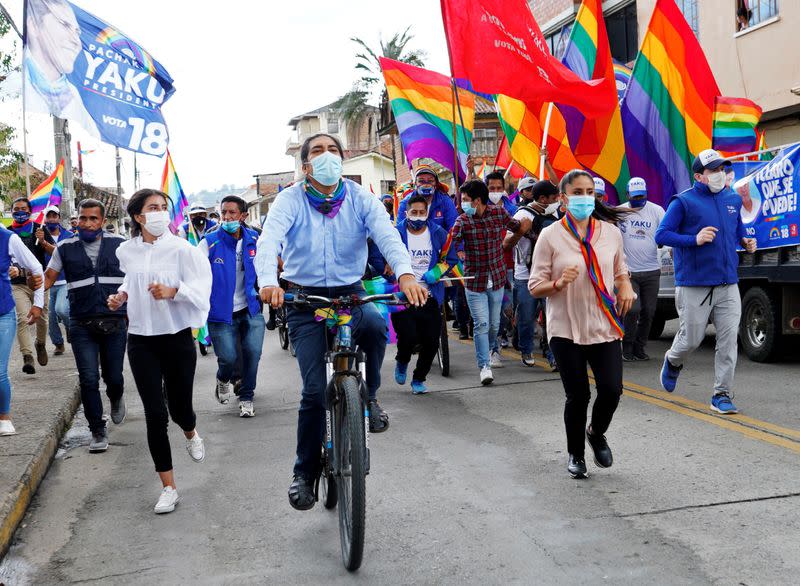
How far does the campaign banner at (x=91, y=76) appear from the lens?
37.4ft

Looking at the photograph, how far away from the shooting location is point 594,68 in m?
11.6

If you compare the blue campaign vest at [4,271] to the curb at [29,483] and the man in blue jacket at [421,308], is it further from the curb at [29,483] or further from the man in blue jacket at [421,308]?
the man in blue jacket at [421,308]

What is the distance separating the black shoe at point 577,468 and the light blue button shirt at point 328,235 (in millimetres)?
1782

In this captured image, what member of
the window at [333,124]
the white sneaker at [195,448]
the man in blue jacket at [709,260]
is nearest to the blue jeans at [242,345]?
the white sneaker at [195,448]

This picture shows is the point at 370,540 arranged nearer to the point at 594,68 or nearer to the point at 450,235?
the point at 450,235

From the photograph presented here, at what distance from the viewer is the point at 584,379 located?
538cm

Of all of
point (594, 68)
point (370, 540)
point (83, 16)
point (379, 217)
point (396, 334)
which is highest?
point (83, 16)

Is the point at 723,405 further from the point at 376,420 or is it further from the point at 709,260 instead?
the point at 376,420

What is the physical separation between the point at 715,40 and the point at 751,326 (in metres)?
12.1

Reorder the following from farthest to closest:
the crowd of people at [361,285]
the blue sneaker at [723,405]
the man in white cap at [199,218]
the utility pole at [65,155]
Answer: the utility pole at [65,155], the man in white cap at [199,218], the blue sneaker at [723,405], the crowd of people at [361,285]

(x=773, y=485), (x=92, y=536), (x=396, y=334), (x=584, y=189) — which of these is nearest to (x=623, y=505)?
(x=773, y=485)

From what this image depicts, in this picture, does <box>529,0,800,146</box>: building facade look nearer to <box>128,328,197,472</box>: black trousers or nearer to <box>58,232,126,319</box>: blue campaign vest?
<box>58,232,126,319</box>: blue campaign vest

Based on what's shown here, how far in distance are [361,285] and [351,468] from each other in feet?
3.81

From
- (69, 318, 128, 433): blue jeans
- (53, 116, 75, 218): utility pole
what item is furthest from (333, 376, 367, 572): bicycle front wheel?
(53, 116, 75, 218): utility pole
